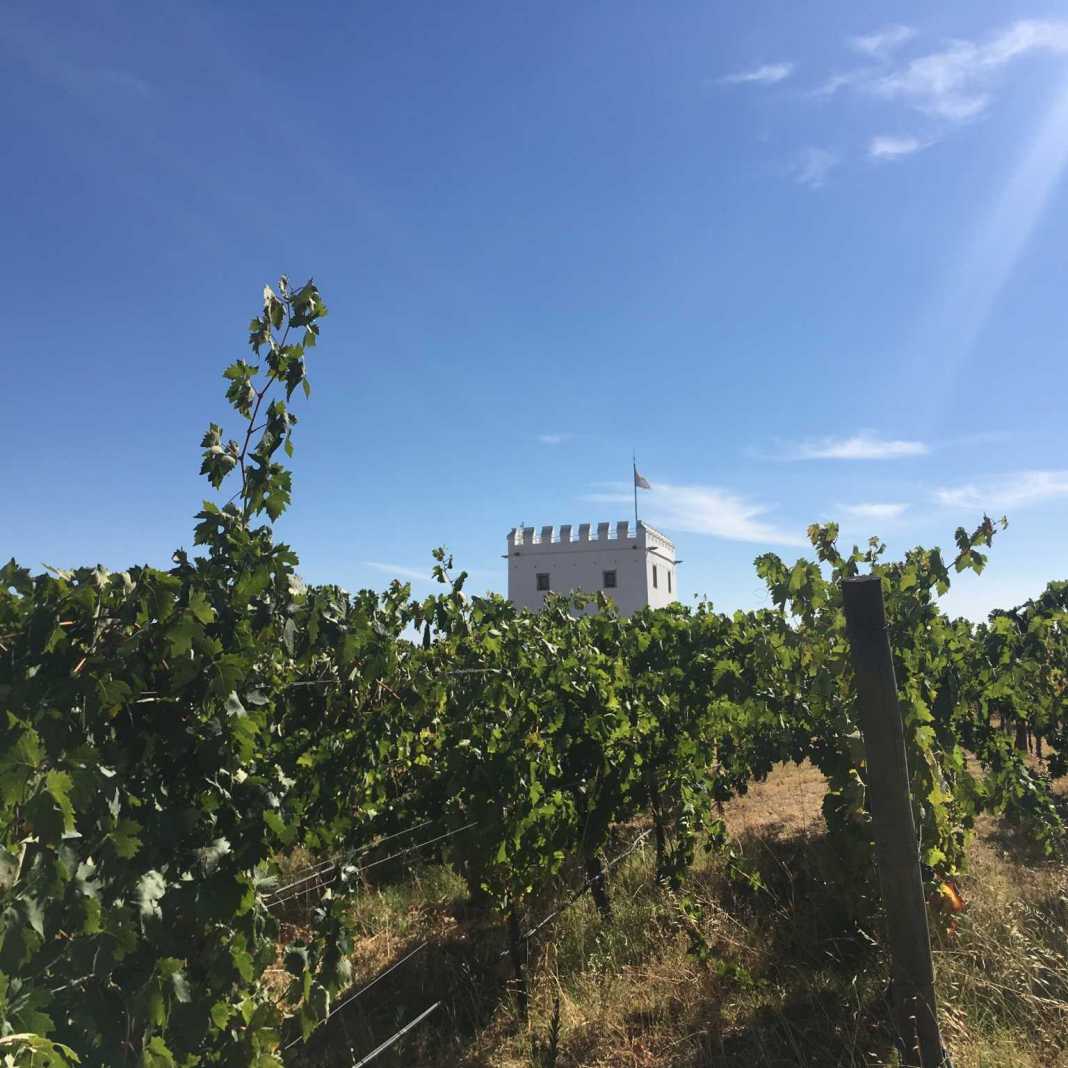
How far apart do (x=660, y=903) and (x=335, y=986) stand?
2.89 m

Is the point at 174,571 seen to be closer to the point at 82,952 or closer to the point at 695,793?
the point at 82,952

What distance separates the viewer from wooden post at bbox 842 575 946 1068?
277cm

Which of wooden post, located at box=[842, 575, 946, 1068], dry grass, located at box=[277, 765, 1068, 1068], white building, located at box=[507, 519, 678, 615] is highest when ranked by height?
white building, located at box=[507, 519, 678, 615]

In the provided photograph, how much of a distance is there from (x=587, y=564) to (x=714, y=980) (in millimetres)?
36621

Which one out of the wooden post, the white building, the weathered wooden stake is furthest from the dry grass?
the white building

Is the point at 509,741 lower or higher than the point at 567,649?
lower

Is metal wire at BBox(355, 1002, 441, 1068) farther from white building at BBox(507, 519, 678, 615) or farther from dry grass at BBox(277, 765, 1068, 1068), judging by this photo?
white building at BBox(507, 519, 678, 615)

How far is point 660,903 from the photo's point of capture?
4.98 metres

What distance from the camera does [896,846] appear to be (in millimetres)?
2783

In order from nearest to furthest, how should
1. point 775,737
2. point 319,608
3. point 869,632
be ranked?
point 319,608, point 869,632, point 775,737

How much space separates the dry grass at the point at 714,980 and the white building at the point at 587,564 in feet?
112

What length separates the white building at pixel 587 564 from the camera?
Answer: 131 feet

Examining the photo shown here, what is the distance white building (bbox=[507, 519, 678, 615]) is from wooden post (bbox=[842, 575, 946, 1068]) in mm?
36258

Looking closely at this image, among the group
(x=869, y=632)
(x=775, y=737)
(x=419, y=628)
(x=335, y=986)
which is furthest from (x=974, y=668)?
(x=335, y=986)
